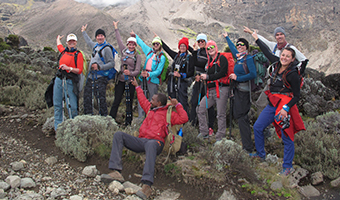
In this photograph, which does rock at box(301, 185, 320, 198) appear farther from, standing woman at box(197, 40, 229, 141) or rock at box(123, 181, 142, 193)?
rock at box(123, 181, 142, 193)

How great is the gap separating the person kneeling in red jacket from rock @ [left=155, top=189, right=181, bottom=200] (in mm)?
255

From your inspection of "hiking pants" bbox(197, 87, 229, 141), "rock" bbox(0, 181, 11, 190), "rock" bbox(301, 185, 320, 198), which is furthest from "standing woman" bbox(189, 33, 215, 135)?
"rock" bbox(0, 181, 11, 190)

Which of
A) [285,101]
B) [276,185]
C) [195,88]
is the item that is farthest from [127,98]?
[276,185]

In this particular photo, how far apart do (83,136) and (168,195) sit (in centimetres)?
226

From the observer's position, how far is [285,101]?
155 inches

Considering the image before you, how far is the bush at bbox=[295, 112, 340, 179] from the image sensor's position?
454cm

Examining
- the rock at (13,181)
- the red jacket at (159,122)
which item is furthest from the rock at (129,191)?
the rock at (13,181)

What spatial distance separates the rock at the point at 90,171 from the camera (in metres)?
4.03

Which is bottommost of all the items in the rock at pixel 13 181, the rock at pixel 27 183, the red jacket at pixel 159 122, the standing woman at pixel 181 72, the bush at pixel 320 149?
the bush at pixel 320 149

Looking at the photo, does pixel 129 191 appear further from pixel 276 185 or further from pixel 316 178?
pixel 316 178

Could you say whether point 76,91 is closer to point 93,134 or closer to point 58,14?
point 93,134

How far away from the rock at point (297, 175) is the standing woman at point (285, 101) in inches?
5.7

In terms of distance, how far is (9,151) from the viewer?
4566 mm

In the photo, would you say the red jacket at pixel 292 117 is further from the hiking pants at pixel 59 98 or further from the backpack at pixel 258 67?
the hiking pants at pixel 59 98
